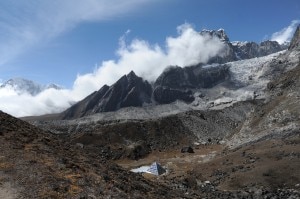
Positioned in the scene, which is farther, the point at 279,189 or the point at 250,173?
the point at 250,173

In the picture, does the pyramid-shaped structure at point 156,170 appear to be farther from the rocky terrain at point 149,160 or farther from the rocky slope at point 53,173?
the rocky slope at point 53,173

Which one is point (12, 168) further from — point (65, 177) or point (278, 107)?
point (278, 107)

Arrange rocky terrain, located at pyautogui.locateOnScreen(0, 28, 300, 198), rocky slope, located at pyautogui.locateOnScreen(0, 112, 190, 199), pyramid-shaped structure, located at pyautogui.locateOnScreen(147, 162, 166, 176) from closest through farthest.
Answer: rocky slope, located at pyautogui.locateOnScreen(0, 112, 190, 199)
rocky terrain, located at pyautogui.locateOnScreen(0, 28, 300, 198)
pyramid-shaped structure, located at pyautogui.locateOnScreen(147, 162, 166, 176)

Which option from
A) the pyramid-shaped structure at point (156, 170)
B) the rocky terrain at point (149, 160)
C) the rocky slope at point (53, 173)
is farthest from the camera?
the pyramid-shaped structure at point (156, 170)

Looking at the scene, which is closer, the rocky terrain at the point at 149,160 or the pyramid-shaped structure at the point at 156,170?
the rocky terrain at the point at 149,160

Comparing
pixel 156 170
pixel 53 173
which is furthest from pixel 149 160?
pixel 53 173

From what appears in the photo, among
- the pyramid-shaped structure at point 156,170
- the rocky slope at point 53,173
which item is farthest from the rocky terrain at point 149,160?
the pyramid-shaped structure at point 156,170

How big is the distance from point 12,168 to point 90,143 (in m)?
133

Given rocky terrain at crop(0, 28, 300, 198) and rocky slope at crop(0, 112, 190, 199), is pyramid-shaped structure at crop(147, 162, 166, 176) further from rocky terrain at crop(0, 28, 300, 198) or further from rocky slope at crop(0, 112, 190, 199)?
rocky slope at crop(0, 112, 190, 199)

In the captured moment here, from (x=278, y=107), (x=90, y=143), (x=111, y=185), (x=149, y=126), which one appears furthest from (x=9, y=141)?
(x=149, y=126)

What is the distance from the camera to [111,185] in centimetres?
3656

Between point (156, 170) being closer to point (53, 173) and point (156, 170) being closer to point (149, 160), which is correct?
point (149, 160)

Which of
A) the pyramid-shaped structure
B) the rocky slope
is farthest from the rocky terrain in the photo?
the pyramid-shaped structure

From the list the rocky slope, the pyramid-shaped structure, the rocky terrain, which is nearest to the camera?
the rocky slope
